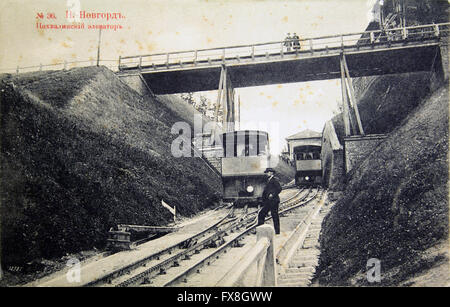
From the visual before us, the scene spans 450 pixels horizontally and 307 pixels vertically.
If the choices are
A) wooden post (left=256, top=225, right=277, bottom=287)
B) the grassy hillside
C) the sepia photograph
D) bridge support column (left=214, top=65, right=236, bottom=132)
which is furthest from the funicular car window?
wooden post (left=256, top=225, right=277, bottom=287)

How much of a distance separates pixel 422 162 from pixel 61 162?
34.5 feet

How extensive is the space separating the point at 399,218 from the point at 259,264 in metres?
4.40

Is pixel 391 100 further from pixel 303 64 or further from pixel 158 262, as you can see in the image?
pixel 158 262

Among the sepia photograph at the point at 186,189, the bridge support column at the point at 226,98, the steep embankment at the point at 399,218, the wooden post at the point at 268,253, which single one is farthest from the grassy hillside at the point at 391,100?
the wooden post at the point at 268,253

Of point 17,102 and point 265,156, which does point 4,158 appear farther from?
point 265,156

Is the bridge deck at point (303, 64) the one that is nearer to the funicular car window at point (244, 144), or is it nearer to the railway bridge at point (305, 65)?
the railway bridge at point (305, 65)

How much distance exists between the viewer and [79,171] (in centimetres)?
1005

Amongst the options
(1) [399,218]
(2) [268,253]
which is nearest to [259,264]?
(2) [268,253]

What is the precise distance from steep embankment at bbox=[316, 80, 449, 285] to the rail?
6.53 ft

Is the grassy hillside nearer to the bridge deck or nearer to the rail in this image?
the bridge deck

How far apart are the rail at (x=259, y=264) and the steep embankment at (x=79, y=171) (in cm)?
530

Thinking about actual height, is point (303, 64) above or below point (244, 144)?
above

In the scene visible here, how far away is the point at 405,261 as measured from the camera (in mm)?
5113
